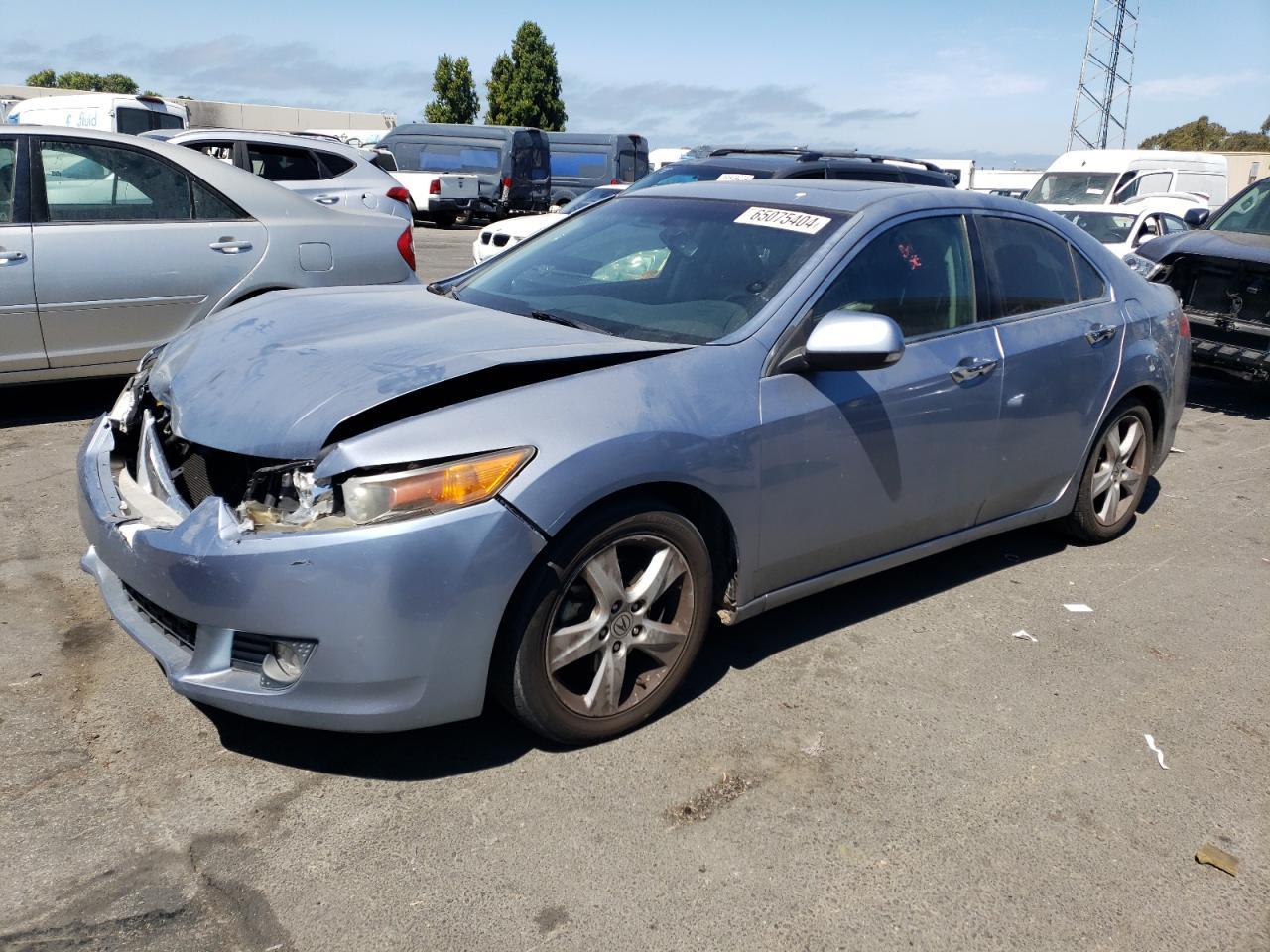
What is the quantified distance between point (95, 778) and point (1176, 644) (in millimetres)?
3761

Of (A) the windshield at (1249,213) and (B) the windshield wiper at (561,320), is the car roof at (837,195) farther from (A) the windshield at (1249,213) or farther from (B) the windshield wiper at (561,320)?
(A) the windshield at (1249,213)

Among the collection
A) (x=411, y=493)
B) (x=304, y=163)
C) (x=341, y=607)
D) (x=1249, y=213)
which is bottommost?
(x=341, y=607)

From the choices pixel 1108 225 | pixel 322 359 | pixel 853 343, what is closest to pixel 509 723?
pixel 322 359

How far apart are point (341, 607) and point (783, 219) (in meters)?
2.16

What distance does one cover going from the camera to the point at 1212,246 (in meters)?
8.65

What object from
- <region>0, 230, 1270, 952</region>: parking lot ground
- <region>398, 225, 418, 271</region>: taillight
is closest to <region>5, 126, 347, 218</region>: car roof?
<region>398, 225, 418, 271</region>: taillight

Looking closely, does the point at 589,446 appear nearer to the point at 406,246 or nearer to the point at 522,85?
the point at 406,246

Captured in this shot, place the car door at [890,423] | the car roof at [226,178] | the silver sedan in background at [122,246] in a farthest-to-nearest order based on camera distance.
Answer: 1. the car roof at [226,178]
2. the silver sedan in background at [122,246]
3. the car door at [890,423]

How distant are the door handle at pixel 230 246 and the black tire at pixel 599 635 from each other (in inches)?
167

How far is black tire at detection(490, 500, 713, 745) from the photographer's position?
3004mm

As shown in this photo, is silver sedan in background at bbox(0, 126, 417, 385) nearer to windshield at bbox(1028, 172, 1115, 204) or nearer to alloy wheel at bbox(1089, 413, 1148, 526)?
alloy wheel at bbox(1089, 413, 1148, 526)

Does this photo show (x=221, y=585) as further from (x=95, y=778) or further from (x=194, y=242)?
(x=194, y=242)

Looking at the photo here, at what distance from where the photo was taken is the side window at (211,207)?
6.50 meters

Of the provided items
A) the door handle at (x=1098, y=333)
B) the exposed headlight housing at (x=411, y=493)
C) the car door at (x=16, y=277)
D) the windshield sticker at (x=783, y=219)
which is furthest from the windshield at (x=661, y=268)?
the car door at (x=16, y=277)
